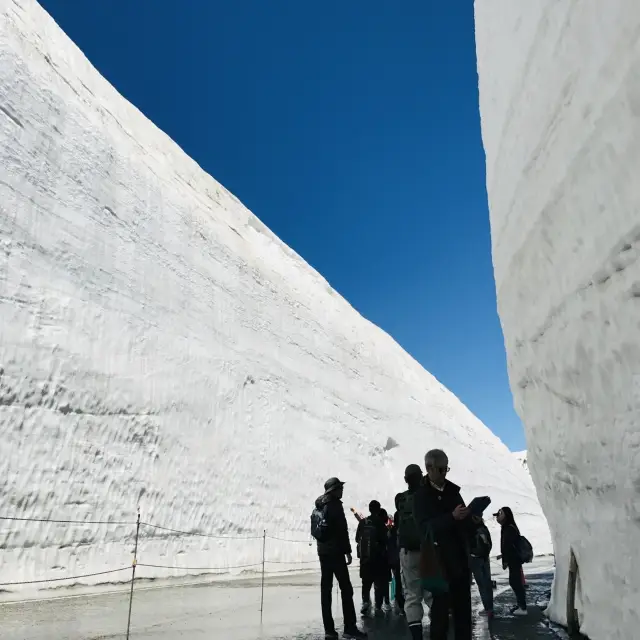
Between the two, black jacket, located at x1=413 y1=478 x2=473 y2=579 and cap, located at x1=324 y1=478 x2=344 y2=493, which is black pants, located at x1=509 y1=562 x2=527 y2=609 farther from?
black jacket, located at x1=413 y1=478 x2=473 y2=579

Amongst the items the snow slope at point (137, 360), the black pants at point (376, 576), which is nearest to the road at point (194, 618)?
the black pants at point (376, 576)

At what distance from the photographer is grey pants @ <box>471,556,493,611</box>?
6629mm

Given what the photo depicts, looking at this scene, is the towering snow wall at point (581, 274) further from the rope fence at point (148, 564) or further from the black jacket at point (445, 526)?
the rope fence at point (148, 564)

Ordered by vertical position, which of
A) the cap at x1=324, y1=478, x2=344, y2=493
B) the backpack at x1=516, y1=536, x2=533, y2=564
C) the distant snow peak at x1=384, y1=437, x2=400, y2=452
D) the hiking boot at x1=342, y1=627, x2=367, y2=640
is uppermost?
the distant snow peak at x1=384, y1=437, x2=400, y2=452

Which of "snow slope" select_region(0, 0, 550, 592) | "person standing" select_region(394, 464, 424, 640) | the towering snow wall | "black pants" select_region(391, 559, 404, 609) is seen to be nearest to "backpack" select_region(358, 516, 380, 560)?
"black pants" select_region(391, 559, 404, 609)

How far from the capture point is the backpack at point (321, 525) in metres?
5.46

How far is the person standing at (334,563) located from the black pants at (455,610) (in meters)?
1.92

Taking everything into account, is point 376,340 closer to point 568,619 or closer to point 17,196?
point 17,196

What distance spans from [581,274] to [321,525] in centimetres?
313

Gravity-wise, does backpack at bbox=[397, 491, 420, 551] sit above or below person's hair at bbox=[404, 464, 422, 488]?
below

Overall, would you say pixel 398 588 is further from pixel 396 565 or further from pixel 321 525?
pixel 321 525

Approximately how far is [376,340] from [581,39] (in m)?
25.9

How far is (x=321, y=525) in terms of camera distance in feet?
18.0

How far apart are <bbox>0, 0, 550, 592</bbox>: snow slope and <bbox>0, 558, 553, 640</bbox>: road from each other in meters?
2.04
